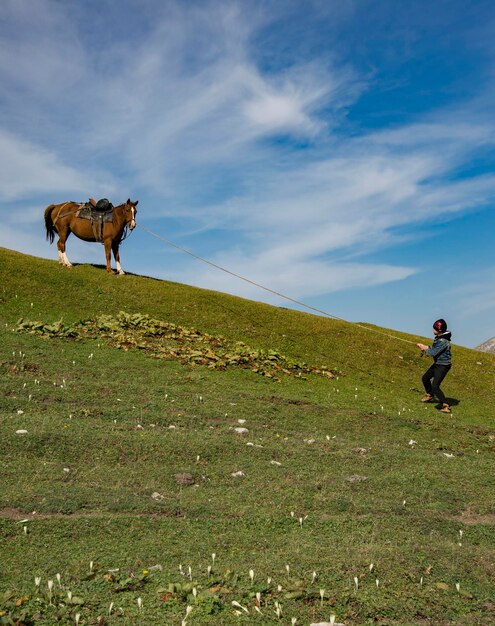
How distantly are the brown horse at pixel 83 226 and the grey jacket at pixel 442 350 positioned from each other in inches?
808

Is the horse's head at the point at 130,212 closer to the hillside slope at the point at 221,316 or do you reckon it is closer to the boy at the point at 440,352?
the hillside slope at the point at 221,316

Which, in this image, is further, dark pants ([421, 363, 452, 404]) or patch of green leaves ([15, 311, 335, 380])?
patch of green leaves ([15, 311, 335, 380])

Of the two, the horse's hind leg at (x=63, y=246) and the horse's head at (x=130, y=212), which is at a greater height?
the horse's head at (x=130, y=212)

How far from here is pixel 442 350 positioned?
2350 centimetres

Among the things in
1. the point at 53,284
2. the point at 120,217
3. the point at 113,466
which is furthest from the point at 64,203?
the point at 113,466

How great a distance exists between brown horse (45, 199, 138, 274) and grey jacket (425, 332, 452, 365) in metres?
20.5

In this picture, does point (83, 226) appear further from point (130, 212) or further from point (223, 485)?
point (223, 485)

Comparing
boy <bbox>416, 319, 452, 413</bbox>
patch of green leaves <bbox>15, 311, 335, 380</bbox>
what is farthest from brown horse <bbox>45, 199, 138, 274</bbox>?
boy <bbox>416, 319, 452, 413</bbox>

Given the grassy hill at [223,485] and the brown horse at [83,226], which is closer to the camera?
the grassy hill at [223,485]

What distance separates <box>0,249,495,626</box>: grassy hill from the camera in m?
8.52

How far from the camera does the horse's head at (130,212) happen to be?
36062mm

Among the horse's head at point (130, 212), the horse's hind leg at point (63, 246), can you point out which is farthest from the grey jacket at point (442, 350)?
the horse's hind leg at point (63, 246)

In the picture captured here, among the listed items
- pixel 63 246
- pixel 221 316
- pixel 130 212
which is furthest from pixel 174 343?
pixel 63 246

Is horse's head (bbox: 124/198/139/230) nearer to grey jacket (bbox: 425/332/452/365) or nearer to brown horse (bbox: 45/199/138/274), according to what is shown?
brown horse (bbox: 45/199/138/274)
